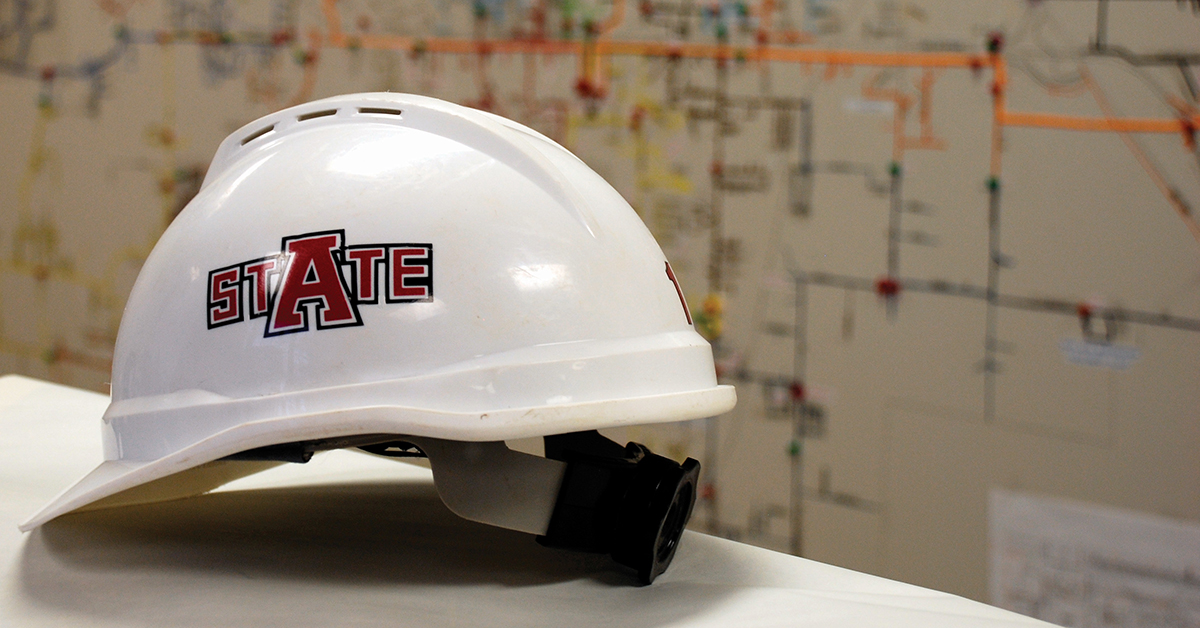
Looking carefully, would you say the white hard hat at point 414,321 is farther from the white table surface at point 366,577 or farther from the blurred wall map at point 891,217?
the blurred wall map at point 891,217

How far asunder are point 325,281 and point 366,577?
27 cm

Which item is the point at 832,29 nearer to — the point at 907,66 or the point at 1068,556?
the point at 907,66

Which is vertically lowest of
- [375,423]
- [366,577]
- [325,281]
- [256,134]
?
[366,577]

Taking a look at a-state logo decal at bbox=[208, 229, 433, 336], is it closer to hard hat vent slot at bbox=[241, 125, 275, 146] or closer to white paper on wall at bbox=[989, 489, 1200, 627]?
hard hat vent slot at bbox=[241, 125, 275, 146]

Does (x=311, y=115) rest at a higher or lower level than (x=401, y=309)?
higher

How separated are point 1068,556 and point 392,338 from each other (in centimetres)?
114

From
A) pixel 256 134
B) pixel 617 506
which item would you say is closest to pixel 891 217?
pixel 617 506

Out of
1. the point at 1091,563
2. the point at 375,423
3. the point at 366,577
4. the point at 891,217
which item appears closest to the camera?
the point at 375,423

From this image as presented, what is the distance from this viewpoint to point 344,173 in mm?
888

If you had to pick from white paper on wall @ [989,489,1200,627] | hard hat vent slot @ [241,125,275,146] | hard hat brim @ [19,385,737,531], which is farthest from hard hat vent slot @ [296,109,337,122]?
white paper on wall @ [989,489,1200,627]

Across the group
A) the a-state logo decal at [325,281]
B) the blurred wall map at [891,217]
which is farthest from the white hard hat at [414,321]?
the blurred wall map at [891,217]

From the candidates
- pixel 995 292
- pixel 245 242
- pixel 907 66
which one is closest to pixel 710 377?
pixel 245 242

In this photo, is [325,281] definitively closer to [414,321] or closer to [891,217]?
[414,321]

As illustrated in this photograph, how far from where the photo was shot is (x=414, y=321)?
819 millimetres
